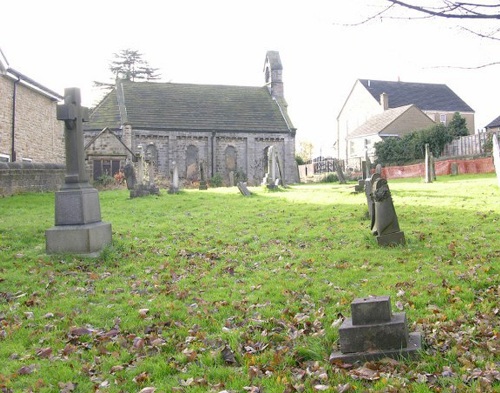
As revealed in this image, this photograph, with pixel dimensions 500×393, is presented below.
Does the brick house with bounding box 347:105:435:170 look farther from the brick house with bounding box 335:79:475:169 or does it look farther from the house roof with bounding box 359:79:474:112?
the house roof with bounding box 359:79:474:112

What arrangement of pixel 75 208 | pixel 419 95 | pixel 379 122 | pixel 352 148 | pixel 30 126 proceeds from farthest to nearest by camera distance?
pixel 419 95 → pixel 352 148 → pixel 379 122 → pixel 30 126 → pixel 75 208

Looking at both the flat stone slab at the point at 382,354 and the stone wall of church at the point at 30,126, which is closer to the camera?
the flat stone slab at the point at 382,354

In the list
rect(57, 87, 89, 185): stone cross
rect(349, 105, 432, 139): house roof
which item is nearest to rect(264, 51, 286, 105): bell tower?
rect(349, 105, 432, 139): house roof

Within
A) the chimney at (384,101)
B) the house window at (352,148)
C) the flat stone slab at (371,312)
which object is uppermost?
the chimney at (384,101)

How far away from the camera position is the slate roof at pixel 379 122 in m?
52.2

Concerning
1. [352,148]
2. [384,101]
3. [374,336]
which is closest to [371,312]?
[374,336]

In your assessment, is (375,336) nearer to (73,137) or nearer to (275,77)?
(73,137)

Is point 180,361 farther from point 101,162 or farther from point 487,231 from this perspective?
point 101,162

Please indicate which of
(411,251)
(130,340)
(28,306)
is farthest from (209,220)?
(130,340)

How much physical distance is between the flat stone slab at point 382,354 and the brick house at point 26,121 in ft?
74.2

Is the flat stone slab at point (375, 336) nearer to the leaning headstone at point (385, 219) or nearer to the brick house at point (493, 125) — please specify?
the leaning headstone at point (385, 219)

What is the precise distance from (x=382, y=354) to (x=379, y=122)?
5177 centimetres

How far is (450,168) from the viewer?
30000 mm

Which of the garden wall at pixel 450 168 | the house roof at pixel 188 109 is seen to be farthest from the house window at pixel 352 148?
the garden wall at pixel 450 168
